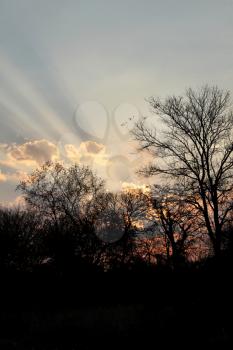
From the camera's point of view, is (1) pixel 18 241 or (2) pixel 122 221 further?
(2) pixel 122 221

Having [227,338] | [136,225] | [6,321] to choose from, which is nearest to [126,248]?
[136,225]

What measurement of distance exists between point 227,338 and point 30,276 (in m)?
18.1

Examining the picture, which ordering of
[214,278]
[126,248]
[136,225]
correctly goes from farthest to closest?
[136,225], [126,248], [214,278]

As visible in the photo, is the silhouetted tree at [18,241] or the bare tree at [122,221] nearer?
the silhouetted tree at [18,241]

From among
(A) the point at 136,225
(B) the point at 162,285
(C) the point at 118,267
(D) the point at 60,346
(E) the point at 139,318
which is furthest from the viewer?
(A) the point at 136,225

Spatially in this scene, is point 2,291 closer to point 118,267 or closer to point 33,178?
point 118,267

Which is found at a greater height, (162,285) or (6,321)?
(162,285)

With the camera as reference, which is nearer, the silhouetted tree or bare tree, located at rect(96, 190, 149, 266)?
the silhouetted tree

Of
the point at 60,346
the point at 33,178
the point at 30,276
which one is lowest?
the point at 60,346

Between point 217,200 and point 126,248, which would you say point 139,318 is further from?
point 126,248

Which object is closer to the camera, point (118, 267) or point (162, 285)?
point (162, 285)

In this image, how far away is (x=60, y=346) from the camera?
10.2 metres

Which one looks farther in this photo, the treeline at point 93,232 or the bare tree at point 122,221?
the bare tree at point 122,221

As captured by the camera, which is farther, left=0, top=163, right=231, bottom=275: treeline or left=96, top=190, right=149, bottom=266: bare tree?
left=96, top=190, right=149, bottom=266: bare tree
